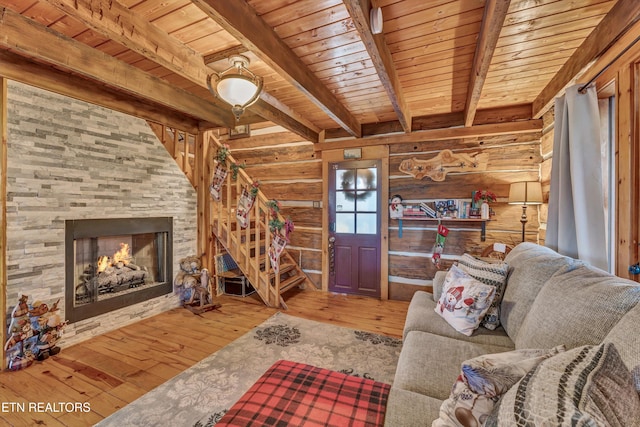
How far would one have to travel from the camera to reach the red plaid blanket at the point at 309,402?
0.97 m

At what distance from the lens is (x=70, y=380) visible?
2072 mm

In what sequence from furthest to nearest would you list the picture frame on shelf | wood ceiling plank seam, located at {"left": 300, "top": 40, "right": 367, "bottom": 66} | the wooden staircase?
the picture frame on shelf, the wooden staircase, wood ceiling plank seam, located at {"left": 300, "top": 40, "right": 367, "bottom": 66}

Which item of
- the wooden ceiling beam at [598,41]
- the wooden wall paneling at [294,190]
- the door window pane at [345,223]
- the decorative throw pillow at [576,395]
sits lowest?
the decorative throw pillow at [576,395]

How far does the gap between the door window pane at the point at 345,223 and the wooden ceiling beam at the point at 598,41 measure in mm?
2539

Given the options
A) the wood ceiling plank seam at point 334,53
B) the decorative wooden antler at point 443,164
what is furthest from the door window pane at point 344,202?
the wood ceiling plank seam at point 334,53

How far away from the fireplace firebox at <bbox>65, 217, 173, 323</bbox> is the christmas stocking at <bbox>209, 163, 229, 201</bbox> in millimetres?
661

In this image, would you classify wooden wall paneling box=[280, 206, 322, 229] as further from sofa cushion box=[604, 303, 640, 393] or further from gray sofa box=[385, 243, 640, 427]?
sofa cushion box=[604, 303, 640, 393]

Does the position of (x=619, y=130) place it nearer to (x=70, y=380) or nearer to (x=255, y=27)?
(x=255, y=27)

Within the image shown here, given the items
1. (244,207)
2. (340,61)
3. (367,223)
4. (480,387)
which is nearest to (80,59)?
(340,61)

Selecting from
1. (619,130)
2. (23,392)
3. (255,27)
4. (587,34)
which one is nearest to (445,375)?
(619,130)

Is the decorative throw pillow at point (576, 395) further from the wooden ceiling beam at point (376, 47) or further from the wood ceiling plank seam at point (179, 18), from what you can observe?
the wood ceiling plank seam at point (179, 18)

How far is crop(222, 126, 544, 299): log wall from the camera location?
3.34m

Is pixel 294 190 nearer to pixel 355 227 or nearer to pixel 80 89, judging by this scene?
pixel 355 227

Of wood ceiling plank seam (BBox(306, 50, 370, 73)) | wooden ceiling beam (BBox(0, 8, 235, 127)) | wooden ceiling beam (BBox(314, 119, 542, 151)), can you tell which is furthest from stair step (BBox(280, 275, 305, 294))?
wood ceiling plank seam (BBox(306, 50, 370, 73))
